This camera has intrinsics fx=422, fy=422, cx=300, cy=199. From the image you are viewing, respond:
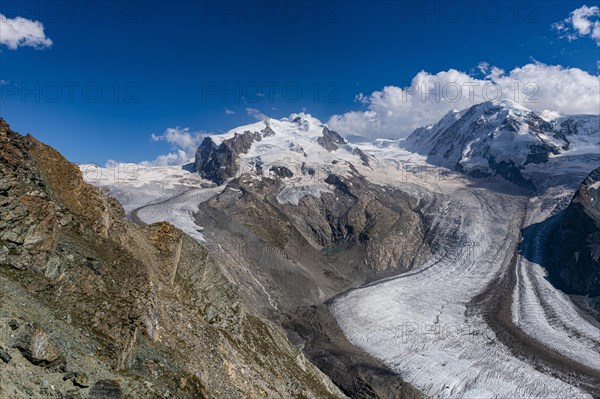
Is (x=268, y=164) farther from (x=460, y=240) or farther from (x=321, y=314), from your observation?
(x=321, y=314)

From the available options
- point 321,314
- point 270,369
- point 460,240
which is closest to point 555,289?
point 460,240

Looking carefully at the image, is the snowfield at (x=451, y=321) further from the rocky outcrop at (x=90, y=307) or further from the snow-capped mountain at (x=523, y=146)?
the snow-capped mountain at (x=523, y=146)

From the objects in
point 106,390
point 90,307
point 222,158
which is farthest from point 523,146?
point 106,390

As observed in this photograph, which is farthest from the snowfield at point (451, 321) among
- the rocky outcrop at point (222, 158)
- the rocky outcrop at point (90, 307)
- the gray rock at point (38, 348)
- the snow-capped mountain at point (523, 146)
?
the rocky outcrop at point (222, 158)

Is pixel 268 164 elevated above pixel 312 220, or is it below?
above

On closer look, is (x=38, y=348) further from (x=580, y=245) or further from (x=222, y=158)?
(x=222, y=158)

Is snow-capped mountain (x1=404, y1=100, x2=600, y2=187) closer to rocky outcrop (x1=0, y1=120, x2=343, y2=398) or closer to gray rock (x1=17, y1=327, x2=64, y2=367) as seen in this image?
rocky outcrop (x1=0, y1=120, x2=343, y2=398)

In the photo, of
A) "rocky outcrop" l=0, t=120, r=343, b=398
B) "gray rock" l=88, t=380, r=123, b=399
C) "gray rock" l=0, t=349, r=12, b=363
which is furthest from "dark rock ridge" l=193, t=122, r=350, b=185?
"gray rock" l=0, t=349, r=12, b=363
